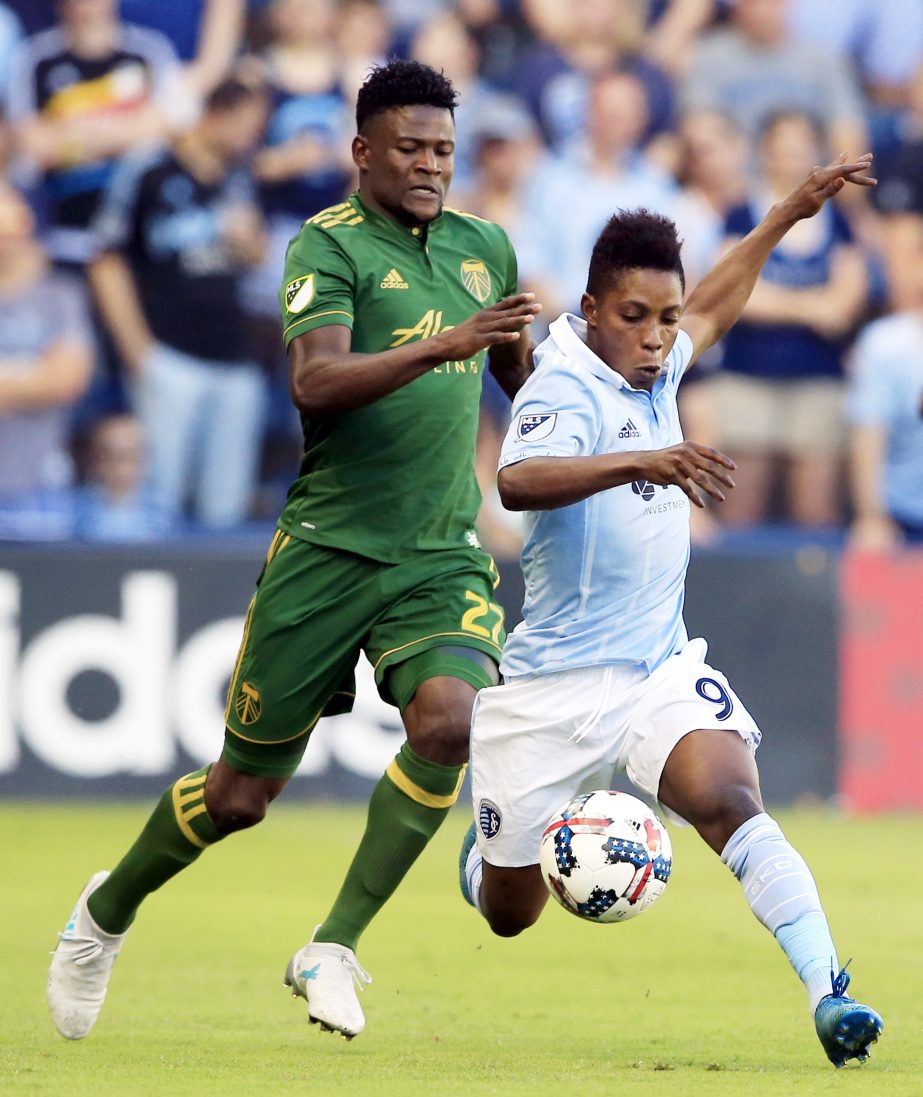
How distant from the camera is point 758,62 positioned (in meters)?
14.2

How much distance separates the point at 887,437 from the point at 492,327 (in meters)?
8.59

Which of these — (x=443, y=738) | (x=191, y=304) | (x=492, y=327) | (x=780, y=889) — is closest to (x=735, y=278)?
(x=492, y=327)


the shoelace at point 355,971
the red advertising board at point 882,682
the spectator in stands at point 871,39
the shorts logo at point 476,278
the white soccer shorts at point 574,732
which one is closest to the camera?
the white soccer shorts at point 574,732

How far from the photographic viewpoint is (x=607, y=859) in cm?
503

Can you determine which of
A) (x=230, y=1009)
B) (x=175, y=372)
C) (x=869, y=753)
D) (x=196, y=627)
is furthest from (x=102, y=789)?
(x=230, y=1009)

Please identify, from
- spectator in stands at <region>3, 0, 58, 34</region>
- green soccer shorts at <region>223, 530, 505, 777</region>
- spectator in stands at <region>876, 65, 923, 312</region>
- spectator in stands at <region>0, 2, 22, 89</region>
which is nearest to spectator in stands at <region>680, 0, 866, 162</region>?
spectator in stands at <region>876, 65, 923, 312</region>

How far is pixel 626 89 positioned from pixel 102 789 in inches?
235

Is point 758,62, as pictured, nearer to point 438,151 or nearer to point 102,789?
point 102,789

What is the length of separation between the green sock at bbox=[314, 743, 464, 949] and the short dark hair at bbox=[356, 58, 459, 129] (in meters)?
1.90

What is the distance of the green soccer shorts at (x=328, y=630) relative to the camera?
5.85 meters

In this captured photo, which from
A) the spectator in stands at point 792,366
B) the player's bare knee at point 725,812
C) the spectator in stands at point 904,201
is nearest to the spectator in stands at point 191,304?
the spectator in stands at point 792,366

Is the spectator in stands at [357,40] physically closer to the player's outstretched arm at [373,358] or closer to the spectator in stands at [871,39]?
the spectator in stands at [871,39]

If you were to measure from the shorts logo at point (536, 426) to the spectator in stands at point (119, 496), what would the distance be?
25.6ft

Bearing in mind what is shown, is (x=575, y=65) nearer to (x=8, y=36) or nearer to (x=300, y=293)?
(x=8, y=36)
